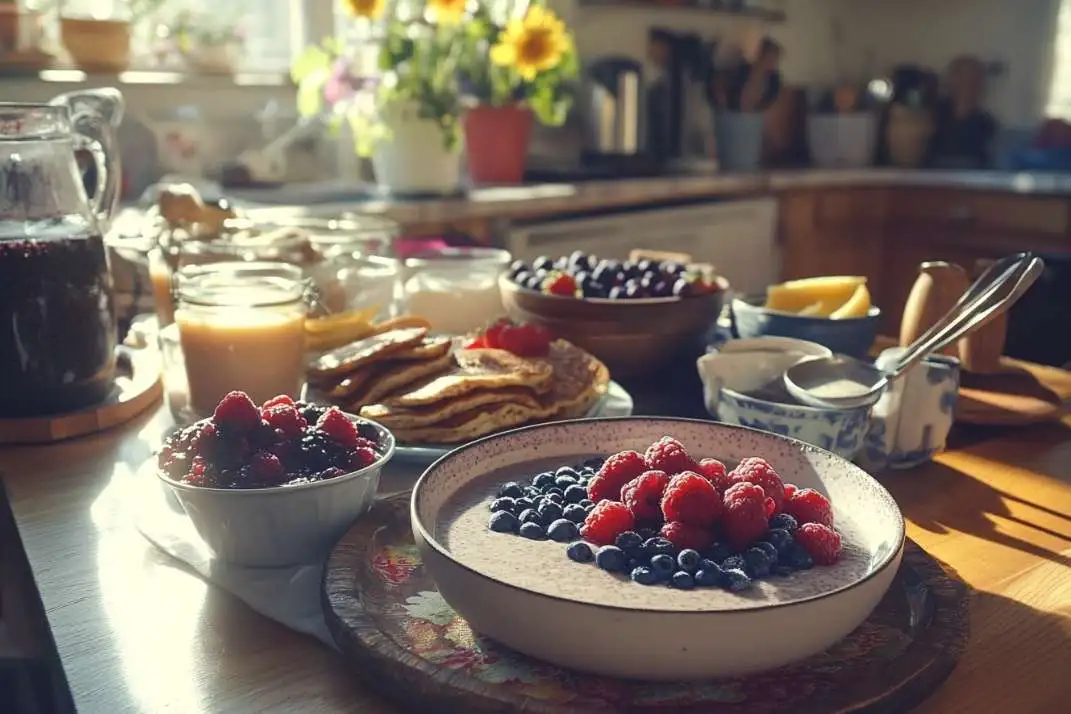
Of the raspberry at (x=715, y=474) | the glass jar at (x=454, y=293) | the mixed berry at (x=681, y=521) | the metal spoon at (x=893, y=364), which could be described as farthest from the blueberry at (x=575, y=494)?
the glass jar at (x=454, y=293)

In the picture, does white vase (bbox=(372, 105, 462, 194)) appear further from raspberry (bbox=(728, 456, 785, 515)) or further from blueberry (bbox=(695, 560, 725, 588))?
blueberry (bbox=(695, 560, 725, 588))

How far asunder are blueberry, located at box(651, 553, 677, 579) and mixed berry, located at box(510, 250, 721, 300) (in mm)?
706

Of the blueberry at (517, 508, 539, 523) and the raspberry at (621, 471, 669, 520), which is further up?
the raspberry at (621, 471, 669, 520)

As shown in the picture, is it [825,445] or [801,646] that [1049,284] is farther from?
[801,646]

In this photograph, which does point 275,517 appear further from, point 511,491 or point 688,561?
point 688,561

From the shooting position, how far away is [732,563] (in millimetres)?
747

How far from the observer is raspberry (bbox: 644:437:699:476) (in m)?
0.86

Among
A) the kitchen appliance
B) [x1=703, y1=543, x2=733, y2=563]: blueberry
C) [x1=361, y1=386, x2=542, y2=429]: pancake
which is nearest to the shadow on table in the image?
[x1=703, y1=543, x2=733, y2=563]: blueberry

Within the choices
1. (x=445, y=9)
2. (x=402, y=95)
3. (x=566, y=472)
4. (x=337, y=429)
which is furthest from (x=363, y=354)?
(x=402, y=95)

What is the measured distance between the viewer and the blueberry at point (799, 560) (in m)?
0.76

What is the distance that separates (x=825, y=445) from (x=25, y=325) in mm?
929

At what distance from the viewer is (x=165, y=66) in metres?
3.17

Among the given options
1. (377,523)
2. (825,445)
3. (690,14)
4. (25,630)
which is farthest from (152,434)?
(690,14)

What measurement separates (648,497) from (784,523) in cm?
11
